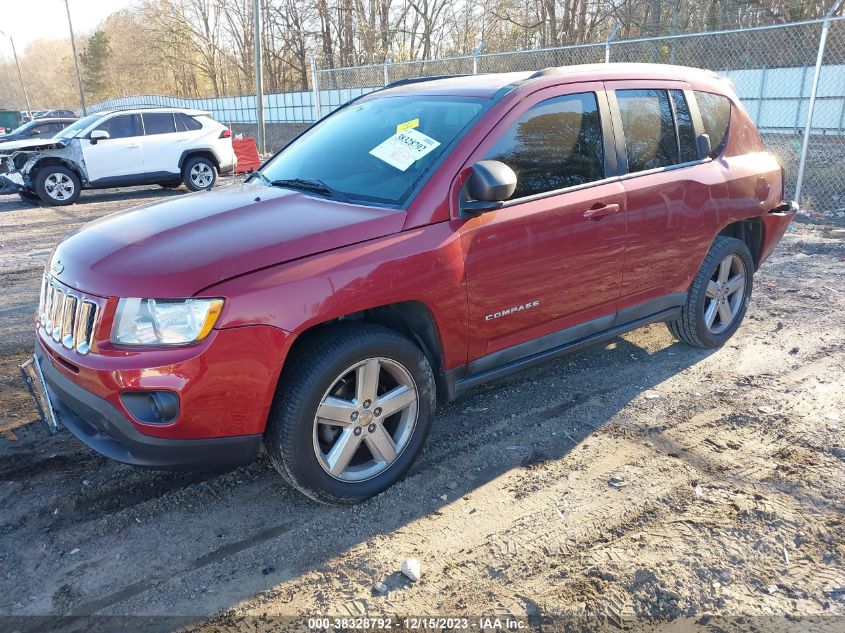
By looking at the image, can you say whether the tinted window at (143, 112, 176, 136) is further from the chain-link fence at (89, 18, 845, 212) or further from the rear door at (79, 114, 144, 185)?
the chain-link fence at (89, 18, 845, 212)

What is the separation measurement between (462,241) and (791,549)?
6.44 feet

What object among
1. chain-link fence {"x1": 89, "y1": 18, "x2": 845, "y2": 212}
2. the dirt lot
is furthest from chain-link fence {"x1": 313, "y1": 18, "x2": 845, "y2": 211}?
the dirt lot

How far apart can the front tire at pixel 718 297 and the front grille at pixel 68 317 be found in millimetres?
3719

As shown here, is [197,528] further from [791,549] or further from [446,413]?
[791,549]

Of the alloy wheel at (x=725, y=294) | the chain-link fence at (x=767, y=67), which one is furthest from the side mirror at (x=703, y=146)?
the chain-link fence at (x=767, y=67)

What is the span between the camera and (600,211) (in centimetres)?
365

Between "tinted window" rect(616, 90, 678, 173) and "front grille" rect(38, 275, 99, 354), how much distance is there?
303 centimetres

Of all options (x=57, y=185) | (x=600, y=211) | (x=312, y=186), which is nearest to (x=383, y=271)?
(x=312, y=186)

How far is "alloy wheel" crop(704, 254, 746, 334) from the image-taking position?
468 cm

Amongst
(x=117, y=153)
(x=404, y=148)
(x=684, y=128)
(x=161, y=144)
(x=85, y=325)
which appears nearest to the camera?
(x=85, y=325)

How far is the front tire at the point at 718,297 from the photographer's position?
4.51 m

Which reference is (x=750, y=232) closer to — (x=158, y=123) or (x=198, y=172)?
(x=198, y=172)

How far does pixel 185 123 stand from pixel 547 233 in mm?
12561

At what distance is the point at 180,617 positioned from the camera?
7.88 feet
